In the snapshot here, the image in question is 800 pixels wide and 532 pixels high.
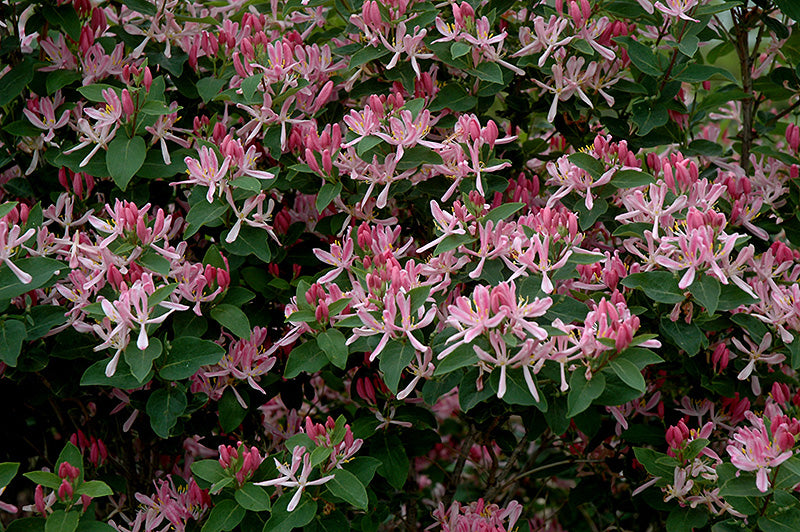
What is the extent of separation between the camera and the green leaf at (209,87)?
2.47 m

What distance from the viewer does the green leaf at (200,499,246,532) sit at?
1923 millimetres

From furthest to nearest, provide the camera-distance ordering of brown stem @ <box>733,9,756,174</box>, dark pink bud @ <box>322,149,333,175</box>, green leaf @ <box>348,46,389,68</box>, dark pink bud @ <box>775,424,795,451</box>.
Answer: brown stem @ <box>733,9,756,174</box> → green leaf @ <box>348,46,389,68</box> → dark pink bud @ <box>322,149,333,175</box> → dark pink bud @ <box>775,424,795,451</box>

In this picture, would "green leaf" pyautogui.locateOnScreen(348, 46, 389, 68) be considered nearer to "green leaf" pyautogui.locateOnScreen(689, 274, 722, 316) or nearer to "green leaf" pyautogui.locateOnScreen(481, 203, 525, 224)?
"green leaf" pyautogui.locateOnScreen(481, 203, 525, 224)

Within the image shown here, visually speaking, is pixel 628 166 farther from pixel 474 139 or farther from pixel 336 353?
pixel 336 353

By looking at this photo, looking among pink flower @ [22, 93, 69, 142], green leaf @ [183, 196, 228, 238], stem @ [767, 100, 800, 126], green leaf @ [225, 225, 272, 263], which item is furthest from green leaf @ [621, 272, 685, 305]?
pink flower @ [22, 93, 69, 142]

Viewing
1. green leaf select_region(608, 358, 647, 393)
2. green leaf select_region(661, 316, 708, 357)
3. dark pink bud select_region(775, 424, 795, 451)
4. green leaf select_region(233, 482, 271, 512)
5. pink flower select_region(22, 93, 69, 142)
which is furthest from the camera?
pink flower select_region(22, 93, 69, 142)

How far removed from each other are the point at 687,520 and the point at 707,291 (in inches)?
24.8

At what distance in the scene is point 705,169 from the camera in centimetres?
290

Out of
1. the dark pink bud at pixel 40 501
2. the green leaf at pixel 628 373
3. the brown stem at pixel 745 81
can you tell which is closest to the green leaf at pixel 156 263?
the dark pink bud at pixel 40 501

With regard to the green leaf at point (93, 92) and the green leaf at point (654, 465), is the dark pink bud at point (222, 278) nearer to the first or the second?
the green leaf at point (93, 92)

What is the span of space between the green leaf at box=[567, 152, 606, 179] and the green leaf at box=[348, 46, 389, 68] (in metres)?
0.62

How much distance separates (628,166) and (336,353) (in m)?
0.93

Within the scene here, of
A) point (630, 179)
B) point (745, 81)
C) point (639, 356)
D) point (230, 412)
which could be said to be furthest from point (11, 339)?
point (745, 81)

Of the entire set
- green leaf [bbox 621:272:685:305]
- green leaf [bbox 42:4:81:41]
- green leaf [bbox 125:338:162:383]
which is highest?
green leaf [bbox 42:4:81:41]
